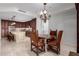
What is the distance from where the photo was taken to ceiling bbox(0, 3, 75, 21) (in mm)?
1423

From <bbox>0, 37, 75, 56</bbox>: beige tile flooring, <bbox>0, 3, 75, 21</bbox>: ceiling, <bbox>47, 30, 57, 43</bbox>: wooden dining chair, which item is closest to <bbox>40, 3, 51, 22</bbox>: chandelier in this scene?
<bbox>0, 3, 75, 21</bbox>: ceiling

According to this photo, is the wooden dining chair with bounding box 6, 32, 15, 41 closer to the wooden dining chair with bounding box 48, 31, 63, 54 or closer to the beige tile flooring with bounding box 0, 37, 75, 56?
the beige tile flooring with bounding box 0, 37, 75, 56

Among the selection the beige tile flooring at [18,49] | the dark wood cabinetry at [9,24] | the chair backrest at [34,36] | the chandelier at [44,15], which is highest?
the chandelier at [44,15]

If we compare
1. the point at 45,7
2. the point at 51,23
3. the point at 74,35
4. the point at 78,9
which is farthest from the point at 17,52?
the point at 78,9

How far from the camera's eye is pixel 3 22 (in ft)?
4.71

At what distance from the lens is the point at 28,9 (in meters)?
1.46

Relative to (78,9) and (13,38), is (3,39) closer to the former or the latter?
(13,38)

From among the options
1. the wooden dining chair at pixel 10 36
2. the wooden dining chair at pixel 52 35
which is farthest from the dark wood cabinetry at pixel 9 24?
the wooden dining chair at pixel 52 35

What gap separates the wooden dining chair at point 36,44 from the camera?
4.87 feet

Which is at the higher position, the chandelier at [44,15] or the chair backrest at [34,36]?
the chandelier at [44,15]

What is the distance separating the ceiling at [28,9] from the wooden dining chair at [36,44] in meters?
0.27

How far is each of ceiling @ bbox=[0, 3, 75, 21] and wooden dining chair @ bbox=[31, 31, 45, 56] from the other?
271mm

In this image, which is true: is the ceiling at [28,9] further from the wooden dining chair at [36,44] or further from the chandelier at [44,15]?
the wooden dining chair at [36,44]

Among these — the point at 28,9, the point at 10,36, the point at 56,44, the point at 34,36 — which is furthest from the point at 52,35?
the point at 10,36
